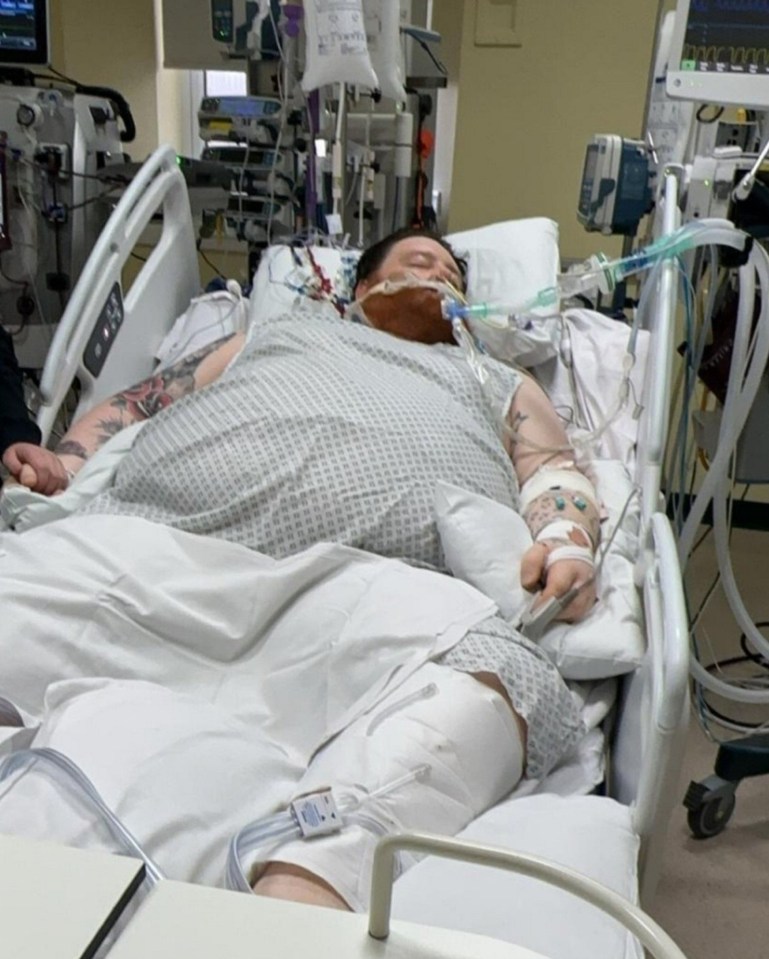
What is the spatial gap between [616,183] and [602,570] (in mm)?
1164

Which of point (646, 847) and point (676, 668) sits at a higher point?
point (676, 668)

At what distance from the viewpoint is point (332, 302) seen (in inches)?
84.9

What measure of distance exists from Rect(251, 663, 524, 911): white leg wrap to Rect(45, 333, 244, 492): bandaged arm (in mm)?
960

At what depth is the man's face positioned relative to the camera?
1958 mm

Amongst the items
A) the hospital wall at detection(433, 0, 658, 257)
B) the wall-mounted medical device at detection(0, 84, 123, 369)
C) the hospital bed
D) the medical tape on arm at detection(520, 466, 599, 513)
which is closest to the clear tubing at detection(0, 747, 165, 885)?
the hospital bed

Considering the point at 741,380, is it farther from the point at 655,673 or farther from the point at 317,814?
the point at 317,814

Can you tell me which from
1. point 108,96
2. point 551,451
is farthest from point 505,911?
point 108,96

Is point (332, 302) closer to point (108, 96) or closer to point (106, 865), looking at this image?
point (108, 96)

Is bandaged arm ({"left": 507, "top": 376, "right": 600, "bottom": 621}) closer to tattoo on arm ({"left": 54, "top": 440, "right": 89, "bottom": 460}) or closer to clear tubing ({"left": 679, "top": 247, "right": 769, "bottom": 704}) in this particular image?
clear tubing ({"left": 679, "top": 247, "right": 769, "bottom": 704})

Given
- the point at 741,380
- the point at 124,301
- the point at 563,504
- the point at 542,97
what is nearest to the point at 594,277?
the point at 741,380

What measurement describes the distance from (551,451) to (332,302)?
2.27ft

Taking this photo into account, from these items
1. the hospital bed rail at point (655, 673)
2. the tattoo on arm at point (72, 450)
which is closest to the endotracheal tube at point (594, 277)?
the hospital bed rail at point (655, 673)

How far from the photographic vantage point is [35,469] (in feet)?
5.38

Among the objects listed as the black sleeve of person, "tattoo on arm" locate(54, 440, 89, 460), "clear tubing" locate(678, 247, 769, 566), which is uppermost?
"clear tubing" locate(678, 247, 769, 566)
